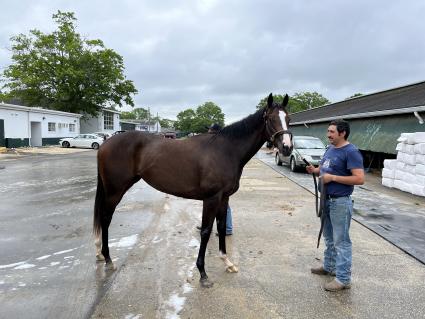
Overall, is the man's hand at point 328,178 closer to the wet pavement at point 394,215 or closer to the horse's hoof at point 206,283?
the horse's hoof at point 206,283

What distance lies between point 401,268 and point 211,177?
2.73 meters

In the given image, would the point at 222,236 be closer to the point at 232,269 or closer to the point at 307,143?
the point at 232,269

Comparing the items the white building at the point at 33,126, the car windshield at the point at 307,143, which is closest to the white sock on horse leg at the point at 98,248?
the car windshield at the point at 307,143

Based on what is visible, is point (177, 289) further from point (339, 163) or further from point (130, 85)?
point (130, 85)

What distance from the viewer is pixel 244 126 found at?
14.6 ft

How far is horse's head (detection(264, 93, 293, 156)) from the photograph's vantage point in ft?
12.9

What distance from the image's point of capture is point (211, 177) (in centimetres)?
421

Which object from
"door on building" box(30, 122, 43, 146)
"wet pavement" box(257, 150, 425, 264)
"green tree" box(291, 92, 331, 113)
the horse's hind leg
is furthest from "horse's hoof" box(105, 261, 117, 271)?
"green tree" box(291, 92, 331, 113)

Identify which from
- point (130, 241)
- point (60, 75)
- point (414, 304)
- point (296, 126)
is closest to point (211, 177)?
point (130, 241)

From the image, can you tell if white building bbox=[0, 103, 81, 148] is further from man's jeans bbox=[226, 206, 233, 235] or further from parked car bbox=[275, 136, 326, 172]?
man's jeans bbox=[226, 206, 233, 235]

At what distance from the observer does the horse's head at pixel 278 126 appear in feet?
12.9

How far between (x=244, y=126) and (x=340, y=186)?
1356mm

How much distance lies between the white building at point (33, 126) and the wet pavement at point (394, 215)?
2587 cm

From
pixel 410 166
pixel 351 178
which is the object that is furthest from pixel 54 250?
pixel 410 166
